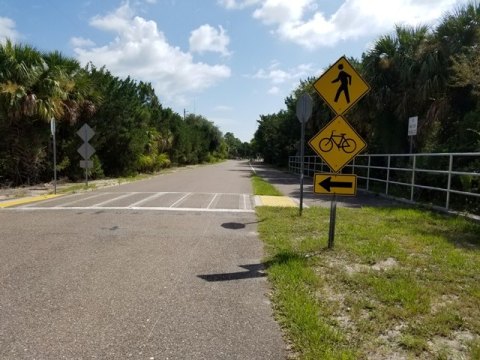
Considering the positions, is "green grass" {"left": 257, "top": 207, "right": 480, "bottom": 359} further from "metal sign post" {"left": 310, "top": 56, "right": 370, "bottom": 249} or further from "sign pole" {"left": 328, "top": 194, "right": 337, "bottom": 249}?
"metal sign post" {"left": 310, "top": 56, "right": 370, "bottom": 249}

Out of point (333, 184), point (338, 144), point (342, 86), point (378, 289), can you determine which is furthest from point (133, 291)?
point (342, 86)

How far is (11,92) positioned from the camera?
15.7m

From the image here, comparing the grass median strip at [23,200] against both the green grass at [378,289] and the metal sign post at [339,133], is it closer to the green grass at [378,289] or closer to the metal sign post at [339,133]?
the green grass at [378,289]

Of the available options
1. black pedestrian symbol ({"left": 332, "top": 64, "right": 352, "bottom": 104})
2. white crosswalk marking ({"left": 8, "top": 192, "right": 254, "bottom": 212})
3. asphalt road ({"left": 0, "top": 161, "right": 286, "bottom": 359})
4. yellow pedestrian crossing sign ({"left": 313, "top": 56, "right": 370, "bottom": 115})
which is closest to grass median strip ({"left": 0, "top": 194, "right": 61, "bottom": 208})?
white crosswalk marking ({"left": 8, "top": 192, "right": 254, "bottom": 212})

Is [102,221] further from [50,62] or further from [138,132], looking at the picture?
[138,132]

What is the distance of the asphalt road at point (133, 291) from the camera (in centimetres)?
344

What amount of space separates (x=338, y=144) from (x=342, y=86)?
88cm

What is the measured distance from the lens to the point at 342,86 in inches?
256

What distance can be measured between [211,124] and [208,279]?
76.7 meters

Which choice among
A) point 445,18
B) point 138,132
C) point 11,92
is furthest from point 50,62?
point 445,18

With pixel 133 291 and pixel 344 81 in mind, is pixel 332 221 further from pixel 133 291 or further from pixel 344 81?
pixel 133 291

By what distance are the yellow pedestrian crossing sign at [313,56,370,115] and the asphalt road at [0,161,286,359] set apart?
2558mm

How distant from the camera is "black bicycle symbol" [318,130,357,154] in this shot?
6.45 m

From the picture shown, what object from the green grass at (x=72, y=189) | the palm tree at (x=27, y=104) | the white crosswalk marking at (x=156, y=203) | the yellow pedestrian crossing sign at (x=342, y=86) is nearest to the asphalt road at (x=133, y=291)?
the white crosswalk marking at (x=156, y=203)
